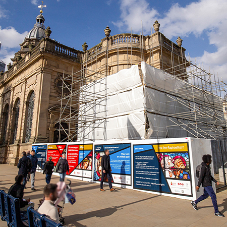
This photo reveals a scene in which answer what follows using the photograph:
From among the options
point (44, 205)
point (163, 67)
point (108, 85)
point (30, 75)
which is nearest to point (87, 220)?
point (44, 205)

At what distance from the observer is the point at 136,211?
5.08 metres

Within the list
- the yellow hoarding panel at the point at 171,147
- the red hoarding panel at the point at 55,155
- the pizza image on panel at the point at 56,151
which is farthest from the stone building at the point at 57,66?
the yellow hoarding panel at the point at 171,147

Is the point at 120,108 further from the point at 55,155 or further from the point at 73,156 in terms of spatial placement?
the point at 55,155

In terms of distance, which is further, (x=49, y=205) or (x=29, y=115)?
(x=29, y=115)

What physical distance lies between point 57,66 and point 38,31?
79.7ft

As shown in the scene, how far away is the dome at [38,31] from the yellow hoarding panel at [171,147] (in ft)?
125

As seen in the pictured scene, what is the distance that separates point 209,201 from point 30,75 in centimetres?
2052

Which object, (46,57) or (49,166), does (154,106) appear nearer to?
(49,166)

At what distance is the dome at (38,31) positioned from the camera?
3806 centimetres

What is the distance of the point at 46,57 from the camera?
1933 cm

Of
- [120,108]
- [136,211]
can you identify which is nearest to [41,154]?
[120,108]

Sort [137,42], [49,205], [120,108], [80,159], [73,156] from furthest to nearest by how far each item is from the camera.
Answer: [137,42] → [120,108] → [73,156] → [80,159] → [49,205]

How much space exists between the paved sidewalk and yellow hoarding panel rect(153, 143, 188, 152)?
1645mm

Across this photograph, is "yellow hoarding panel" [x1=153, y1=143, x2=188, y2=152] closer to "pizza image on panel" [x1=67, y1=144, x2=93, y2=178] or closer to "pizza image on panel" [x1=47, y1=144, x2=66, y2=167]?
"pizza image on panel" [x1=67, y1=144, x2=93, y2=178]
